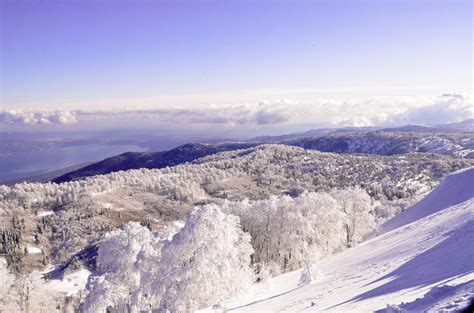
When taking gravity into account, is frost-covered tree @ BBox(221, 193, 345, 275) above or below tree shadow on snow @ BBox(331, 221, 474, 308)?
below

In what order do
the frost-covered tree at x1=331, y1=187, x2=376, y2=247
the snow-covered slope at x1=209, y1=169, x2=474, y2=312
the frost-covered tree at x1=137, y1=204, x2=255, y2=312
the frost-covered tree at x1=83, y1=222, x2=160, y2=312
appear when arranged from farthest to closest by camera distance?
the frost-covered tree at x1=331, y1=187, x2=376, y2=247, the frost-covered tree at x1=83, y1=222, x2=160, y2=312, the frost-covered tree at x1=137, y1=204, x2=255, y2=312, the snow-covered slope at x1=209, y1=169, x2=474, y2=312

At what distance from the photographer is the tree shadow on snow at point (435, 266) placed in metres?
24.6

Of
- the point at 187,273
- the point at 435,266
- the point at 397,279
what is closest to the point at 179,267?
the point at 187,273

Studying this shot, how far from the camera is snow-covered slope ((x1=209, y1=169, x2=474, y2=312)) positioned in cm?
1991

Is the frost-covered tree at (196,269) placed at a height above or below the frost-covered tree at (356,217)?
above

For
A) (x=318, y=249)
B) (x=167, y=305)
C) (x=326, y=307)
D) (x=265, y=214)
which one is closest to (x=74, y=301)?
(x=265, y=214)

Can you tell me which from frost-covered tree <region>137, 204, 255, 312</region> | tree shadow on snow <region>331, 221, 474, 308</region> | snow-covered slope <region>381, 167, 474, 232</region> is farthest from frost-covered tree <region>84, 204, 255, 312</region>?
snow-covered slope <region>381, 167, 474, 232</region>

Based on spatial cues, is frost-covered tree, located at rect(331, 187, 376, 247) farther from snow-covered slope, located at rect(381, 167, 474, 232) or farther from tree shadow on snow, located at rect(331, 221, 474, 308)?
tree shadow on snow, located at rect(331, 221, 474, 308)

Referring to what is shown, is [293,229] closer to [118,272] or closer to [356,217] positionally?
[356,217]

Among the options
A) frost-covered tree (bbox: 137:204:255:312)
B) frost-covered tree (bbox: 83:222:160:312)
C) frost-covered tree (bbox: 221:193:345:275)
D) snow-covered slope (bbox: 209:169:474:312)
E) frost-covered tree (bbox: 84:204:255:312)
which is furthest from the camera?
frost-covered tree (bbox: 221:193:345:275)

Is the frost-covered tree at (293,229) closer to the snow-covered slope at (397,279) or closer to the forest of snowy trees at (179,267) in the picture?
the forest of snowy trees at (179,267)

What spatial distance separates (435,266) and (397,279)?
265cm

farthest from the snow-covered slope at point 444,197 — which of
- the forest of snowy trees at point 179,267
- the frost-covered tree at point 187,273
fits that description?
the frost-covered tree at point 187,273

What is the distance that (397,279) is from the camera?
90.2 ft
